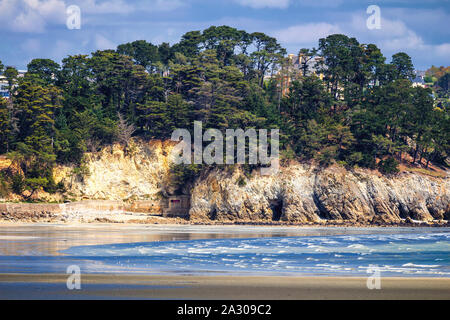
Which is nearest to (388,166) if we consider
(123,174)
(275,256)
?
(123,174)

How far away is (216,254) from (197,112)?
31573mm

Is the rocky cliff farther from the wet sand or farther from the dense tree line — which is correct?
the wet sand

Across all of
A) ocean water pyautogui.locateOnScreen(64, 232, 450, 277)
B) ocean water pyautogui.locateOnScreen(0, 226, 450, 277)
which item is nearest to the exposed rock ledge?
ocean water pyautogui.locateOnScreen(0, 226, 450, 277)

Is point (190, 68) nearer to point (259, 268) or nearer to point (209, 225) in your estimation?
point (209, 225)

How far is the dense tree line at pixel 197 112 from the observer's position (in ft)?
168

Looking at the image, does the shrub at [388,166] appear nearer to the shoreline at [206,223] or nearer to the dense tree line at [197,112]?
the dense tree line at [197,112]

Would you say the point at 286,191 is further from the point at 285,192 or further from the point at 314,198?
the point at 314,198

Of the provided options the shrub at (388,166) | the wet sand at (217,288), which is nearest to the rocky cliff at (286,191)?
the shrub at (388,166)

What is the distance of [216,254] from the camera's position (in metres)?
23.4

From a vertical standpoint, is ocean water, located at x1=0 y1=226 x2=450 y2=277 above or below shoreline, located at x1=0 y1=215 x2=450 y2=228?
above

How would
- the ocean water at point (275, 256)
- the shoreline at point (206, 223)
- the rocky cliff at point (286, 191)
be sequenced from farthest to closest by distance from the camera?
1. the rocky cliff at point (286, 191)
2. the shoreline at point (206, 223)
3. the ocean water at point (275, 256)

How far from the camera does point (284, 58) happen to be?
6612cm

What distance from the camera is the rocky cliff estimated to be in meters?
49.4

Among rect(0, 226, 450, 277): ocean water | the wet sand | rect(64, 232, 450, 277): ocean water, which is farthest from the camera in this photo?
rect(64, 232, 450, 277): ocean water
